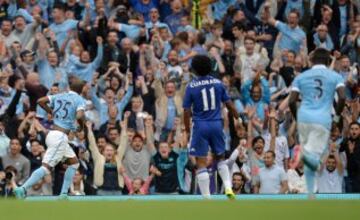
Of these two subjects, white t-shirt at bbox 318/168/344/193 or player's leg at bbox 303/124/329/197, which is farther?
white t-shirt at bbox 318/168/344/193

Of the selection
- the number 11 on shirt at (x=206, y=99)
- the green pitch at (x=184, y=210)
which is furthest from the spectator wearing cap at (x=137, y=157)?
the green pitch at (x=184, y=210)

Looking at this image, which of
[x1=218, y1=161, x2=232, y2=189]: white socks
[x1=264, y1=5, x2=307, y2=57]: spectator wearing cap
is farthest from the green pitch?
[x1=264, y1=5, x2=307, y2=57]: spectator wearing cap

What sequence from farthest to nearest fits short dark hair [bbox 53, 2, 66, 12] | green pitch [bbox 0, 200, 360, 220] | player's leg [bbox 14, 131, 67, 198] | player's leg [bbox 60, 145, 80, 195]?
short dark hair [bbox 53, 2, 66, 12] < player's leg [bbox 60, 145, 80, 195] < player's leg [bbox 14, 131, 67, 198] < green pitch [bbox 0, 200, 360, 220]

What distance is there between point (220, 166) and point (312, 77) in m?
2.12

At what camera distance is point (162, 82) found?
84.4 feet

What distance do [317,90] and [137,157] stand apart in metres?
6.63

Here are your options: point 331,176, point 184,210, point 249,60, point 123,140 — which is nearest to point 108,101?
point 123,140

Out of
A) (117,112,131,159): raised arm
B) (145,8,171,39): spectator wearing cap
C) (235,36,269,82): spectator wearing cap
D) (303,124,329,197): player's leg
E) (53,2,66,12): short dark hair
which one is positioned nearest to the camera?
(303,124,329,197): player's leg

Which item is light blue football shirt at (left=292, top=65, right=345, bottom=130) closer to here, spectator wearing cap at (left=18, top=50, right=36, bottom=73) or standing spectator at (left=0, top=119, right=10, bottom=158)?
standing spectator at (left=0, top=119, right=10, bottom=158)

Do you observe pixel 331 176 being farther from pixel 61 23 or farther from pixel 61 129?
pixel 61 23

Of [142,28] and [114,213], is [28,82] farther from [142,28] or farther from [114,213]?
[114,213]

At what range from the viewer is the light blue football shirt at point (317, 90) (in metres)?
18.3

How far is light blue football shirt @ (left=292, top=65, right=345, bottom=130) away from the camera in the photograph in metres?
18.3

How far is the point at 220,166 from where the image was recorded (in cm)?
1958
